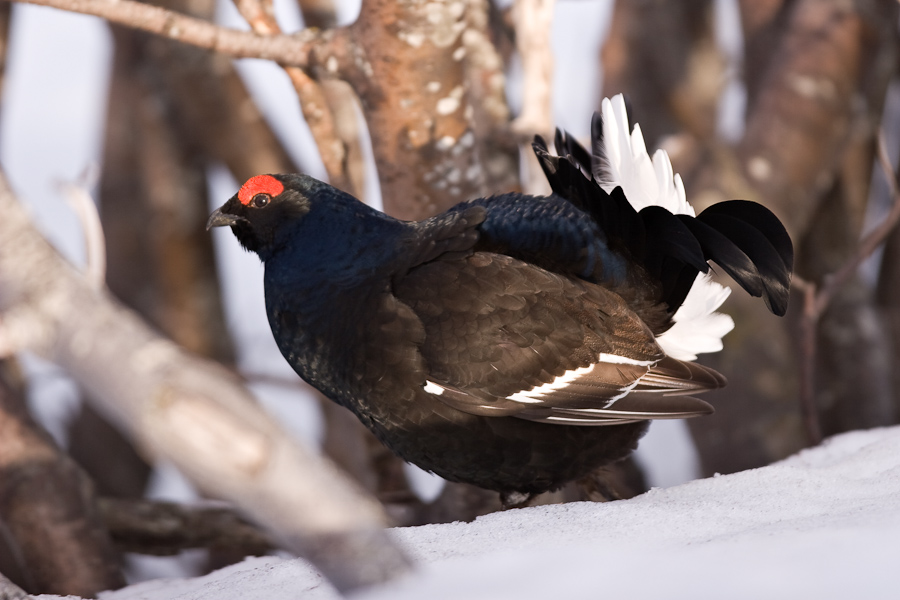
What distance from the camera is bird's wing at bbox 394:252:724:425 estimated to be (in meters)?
1.86

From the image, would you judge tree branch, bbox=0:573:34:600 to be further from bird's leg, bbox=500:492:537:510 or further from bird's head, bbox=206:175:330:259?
bird's leg, bbox=500:492:537:510

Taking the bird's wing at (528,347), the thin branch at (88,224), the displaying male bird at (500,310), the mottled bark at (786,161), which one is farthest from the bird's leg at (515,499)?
the mottled bark at (786,161)

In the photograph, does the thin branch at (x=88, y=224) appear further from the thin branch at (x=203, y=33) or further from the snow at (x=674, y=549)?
the snow at (x=674, y=549)

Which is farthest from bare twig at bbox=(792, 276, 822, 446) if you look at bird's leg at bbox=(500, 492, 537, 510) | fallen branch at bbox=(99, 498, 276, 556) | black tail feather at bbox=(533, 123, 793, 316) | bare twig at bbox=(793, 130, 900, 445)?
fallen branch at bbox=(99, 498, 276, 556)

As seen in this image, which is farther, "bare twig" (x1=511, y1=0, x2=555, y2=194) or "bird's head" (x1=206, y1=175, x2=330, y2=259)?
"bare twig" (x1=511, y1=0, x2=555, y2=194)

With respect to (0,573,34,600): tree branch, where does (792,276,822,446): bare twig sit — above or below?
above

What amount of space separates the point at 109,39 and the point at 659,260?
354 centimetres

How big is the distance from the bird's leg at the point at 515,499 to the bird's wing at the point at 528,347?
1.08 ft

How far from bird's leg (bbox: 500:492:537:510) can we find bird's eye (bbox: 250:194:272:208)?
947 millimetres

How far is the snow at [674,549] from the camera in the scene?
106 cm

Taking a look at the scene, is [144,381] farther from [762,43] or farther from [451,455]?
[762,43]

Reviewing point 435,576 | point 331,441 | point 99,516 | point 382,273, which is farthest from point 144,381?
point 331,441

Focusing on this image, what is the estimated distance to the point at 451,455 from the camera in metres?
1.92

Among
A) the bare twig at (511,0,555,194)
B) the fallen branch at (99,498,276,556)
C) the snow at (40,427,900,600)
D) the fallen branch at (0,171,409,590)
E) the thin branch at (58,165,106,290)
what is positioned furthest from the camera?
the fallen branch at (99,498,276,556)
